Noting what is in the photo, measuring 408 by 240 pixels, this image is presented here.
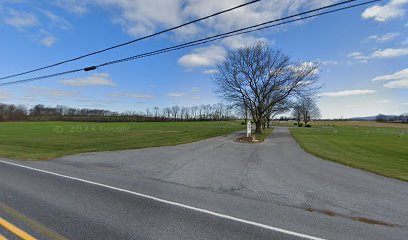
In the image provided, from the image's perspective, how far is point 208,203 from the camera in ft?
18.8

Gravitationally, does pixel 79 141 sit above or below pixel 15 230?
above

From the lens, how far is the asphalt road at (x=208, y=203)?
4273 mm

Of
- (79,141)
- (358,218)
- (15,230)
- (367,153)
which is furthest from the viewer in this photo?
(79,141)

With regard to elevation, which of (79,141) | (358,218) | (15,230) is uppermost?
(79,141)

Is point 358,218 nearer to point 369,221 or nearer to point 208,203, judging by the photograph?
point 369,221

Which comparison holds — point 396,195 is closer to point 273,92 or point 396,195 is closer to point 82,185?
point 82,185

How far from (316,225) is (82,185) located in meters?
6.33

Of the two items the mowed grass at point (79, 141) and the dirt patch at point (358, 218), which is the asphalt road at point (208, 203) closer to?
the dirt patch at point (358, 218)

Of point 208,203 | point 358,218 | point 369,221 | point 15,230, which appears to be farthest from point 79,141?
point 369,221

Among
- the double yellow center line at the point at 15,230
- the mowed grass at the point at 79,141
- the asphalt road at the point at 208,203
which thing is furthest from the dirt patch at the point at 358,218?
the mowed grass at the point at 79,141

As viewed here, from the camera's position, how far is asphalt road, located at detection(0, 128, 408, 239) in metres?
4.27

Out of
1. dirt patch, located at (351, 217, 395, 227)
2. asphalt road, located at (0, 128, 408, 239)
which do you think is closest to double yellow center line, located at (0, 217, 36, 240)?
asphalt road, located at (0, 128, 408, 239)

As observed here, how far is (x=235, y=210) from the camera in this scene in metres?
5.30

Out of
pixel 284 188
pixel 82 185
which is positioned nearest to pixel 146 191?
pixel 82 185
